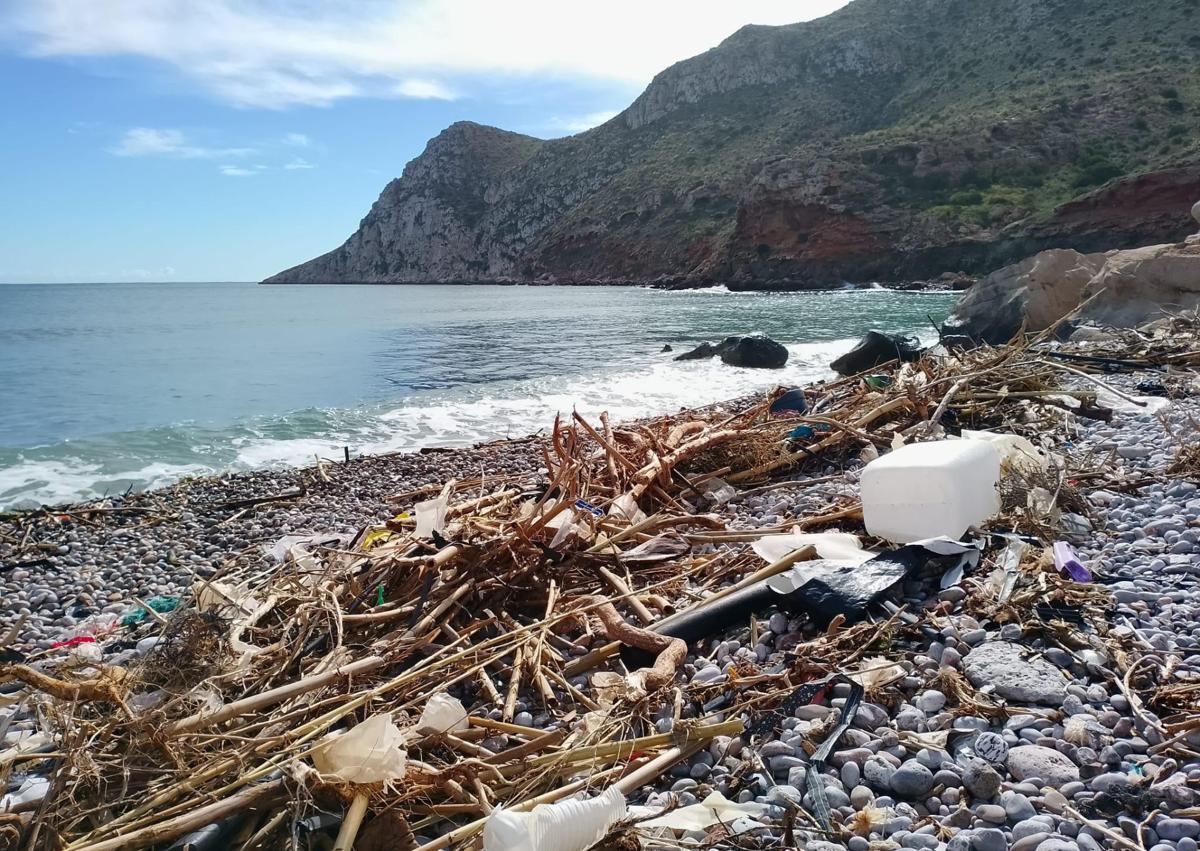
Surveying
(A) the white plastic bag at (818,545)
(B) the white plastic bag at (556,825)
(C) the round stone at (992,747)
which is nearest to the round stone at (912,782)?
(C) the round stone at (992,747)

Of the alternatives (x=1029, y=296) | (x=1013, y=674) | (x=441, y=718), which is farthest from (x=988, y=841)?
(x=1029, y=296)

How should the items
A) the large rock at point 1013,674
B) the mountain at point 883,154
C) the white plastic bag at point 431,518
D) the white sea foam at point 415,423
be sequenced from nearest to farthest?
the large rock at point 1013,674 → the white plastic bag at point 431,518 → the white sea foam at point 415,423 → the mountain at point 883,154

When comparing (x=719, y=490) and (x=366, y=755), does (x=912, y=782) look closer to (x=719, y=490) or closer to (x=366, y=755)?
(x=366, y=755)

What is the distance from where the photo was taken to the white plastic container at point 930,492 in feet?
11.7

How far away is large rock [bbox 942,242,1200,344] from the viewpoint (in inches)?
477

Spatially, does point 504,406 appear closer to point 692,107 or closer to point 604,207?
→ point 604,207

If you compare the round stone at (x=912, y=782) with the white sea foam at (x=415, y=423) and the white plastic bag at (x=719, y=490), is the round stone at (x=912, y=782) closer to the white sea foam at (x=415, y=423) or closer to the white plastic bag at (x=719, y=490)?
the white plastic bag at (x=719, y=490)

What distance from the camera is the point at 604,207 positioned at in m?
89.0

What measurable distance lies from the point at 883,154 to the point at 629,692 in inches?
2516

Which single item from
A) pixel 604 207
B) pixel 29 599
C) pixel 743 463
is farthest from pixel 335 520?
pixel 604 207

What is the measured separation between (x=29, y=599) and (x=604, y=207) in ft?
287

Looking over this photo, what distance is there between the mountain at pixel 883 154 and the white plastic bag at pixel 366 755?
159 feet

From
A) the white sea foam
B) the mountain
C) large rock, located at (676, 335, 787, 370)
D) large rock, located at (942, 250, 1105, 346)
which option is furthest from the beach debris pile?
the mountain

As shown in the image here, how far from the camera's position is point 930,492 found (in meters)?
3.57
